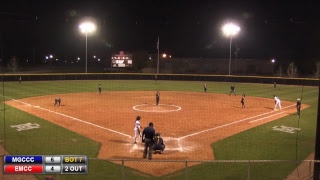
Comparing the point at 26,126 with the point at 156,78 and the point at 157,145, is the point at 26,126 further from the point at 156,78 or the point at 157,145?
the point at 156,78

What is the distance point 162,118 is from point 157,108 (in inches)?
184

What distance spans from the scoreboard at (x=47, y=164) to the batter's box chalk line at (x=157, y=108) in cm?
1722

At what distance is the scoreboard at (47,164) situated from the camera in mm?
8789

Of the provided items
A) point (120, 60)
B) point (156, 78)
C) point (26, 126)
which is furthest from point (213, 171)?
point (156, 78)

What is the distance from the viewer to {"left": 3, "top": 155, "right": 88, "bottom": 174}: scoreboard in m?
8.79

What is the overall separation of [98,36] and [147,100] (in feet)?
213

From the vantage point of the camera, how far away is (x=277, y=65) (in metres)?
76.6

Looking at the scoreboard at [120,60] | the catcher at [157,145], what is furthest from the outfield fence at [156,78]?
Result: the catcher at [157,145]

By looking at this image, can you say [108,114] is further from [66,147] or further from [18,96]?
[18,96]

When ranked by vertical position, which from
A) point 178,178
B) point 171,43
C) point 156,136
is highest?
point 171,43

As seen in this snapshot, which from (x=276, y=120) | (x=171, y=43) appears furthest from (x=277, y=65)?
(x=276, y=120)

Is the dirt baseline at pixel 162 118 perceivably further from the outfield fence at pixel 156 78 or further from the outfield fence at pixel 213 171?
the outfield fence at pixel 156 78

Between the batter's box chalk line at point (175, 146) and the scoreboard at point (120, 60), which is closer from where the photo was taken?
the batter's box chalk line at point (175, 146)

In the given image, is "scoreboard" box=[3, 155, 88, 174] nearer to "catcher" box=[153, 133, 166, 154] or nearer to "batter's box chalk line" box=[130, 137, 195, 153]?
"catcher" box=[153, 133, 166, 154]
